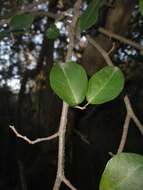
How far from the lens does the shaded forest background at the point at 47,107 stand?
82.5 inches

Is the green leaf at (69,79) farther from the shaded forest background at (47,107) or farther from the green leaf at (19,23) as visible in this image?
the shaded forest background at (47,107)

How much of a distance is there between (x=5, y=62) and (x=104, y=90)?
292cm

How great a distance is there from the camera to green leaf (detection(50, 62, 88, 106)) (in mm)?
558

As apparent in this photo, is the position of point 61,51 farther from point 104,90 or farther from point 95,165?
point 104,90

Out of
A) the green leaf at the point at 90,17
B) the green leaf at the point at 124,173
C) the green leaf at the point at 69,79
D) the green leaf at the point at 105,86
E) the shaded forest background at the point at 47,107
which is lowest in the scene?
the shaded forest background at the point at 47,107

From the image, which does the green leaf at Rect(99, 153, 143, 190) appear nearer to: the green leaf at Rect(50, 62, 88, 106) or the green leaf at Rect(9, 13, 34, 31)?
the green leaf at Rect(50, 62, 88, 106)

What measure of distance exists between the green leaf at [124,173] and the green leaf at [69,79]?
0.09 metres

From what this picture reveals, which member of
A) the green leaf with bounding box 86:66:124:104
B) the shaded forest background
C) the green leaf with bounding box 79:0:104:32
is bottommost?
the shaded forest background

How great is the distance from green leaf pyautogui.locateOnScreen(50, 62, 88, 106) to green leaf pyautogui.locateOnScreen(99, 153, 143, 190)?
0.09 meters

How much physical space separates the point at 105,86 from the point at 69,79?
4 centimetres

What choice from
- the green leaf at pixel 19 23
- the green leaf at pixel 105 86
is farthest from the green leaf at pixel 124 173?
the green leaf at pixel 19 23

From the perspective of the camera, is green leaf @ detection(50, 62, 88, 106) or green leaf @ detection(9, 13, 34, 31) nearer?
green leaf @ detection(50, 62, 88, 106)

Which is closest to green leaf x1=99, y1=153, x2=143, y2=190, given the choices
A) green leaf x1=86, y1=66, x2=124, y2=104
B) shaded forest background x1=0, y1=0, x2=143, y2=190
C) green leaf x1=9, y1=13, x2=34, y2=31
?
green leaf x1=86, y1=66, x2=124, y2=104

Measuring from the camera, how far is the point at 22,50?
3.31 m
